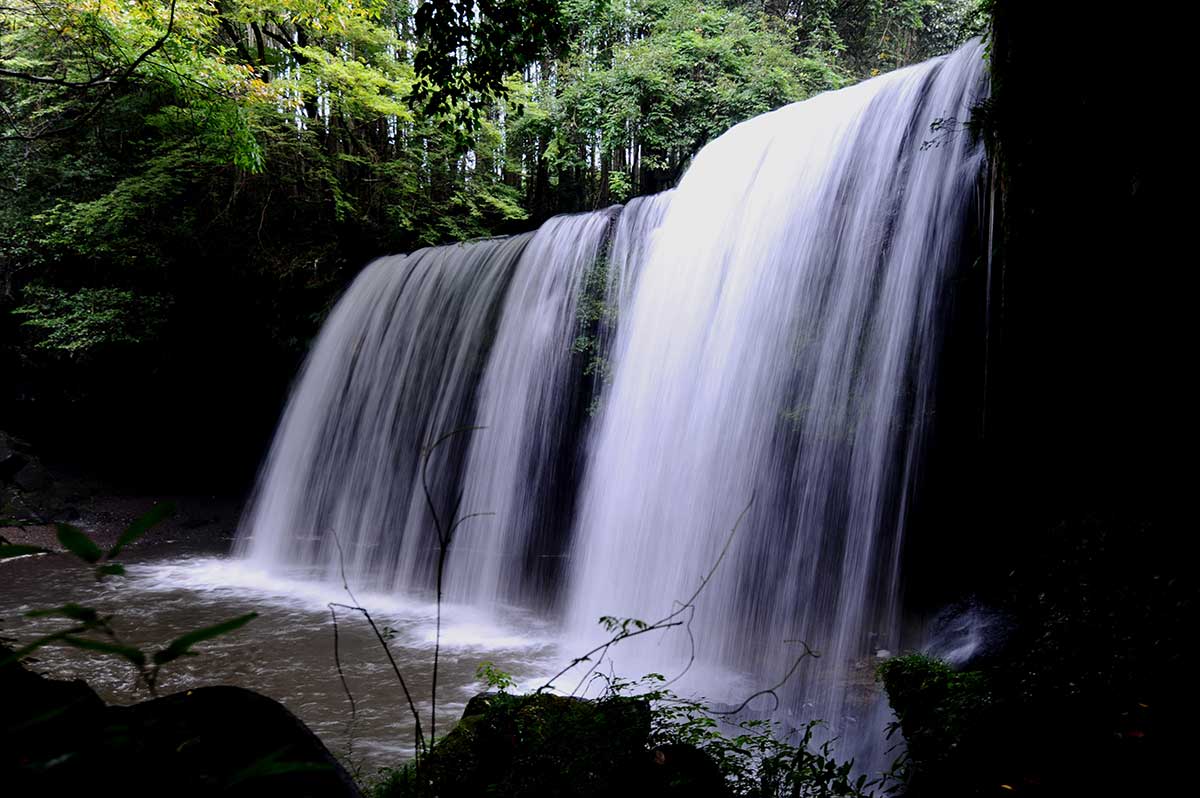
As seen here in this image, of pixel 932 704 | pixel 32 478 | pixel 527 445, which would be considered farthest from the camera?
pixel 32 478

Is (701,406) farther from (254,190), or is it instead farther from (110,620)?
(254,190)

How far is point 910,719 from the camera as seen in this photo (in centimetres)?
386

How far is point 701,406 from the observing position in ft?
23.8

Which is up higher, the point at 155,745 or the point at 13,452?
the point at 155,745

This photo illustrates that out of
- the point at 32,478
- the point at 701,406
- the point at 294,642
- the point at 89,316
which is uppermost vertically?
the point at 89,316

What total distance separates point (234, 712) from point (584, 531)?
6.47 metres

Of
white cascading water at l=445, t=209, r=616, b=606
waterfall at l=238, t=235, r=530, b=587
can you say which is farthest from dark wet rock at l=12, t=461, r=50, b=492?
white cascading water at l=445, t=209, r=616, b=606

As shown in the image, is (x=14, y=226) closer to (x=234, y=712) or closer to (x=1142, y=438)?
(x=234, y=712)

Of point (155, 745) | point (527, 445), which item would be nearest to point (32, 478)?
point (527, 445)

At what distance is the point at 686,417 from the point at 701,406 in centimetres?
21

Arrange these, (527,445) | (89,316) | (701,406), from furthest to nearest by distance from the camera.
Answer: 1. (89,316)
2. (527,445)
3. (701,406)

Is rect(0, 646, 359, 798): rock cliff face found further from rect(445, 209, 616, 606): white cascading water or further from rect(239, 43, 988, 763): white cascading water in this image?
rect(445, 209, 616, 606): white cascading water

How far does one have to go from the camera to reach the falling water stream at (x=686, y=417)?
5844 millimetres

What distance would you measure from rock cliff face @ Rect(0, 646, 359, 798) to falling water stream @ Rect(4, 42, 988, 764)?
172 centimetres
